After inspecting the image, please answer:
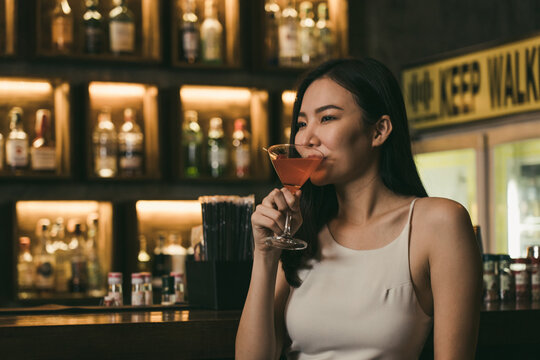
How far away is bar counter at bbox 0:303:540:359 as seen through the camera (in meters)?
1.53

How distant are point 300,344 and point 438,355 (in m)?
0.27

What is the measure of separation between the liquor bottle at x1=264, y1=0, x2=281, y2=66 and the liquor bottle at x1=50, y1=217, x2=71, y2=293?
1287 mm

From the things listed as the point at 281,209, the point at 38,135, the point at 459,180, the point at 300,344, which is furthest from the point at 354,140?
the point at 459,180

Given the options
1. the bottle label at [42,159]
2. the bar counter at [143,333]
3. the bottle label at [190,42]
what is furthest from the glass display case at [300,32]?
the bar counter at [143,333]

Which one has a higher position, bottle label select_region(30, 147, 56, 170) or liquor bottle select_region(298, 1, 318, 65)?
liquor bottle select_region(298, 1, 318, 65)

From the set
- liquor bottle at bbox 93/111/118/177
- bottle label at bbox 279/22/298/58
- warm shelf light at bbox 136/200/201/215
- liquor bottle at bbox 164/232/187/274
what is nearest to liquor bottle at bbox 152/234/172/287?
liquor bottle at bbox 164/232/187/274

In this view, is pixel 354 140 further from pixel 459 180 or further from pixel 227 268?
pixel 459 180

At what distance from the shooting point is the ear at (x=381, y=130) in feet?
5.34

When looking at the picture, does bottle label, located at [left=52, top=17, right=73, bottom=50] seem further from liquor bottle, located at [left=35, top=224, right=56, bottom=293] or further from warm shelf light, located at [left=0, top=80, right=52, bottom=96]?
liquor bottle, located at [left=35, top=224, right=56, bottom=293]

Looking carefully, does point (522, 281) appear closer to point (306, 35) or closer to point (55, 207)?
point (306, 35)

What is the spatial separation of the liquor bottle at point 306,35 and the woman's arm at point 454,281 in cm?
251

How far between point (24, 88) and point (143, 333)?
2270mm

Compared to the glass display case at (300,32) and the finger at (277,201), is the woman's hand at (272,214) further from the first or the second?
the glass display case at (300,32)

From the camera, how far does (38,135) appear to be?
138 inches
